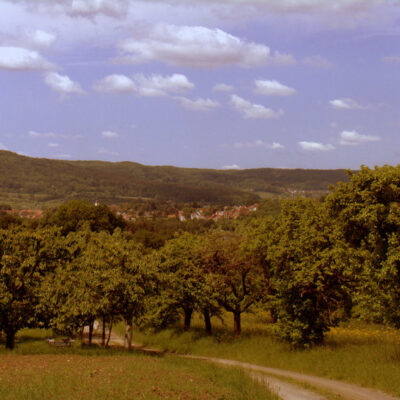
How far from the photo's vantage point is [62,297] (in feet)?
104

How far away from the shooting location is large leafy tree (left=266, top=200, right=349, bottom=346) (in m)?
31.4

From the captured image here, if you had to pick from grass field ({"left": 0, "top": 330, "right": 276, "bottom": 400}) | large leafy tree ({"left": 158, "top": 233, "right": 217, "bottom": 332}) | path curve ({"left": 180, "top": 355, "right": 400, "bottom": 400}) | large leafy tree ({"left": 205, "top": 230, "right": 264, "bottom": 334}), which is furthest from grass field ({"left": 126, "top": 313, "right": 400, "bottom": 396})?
grass field ({"left": 0, "top": 330, "right": 276, "bottom": 400})

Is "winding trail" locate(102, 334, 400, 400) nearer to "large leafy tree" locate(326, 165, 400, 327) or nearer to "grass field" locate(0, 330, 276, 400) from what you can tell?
"grass field" locate(0, 330, 276, 400)

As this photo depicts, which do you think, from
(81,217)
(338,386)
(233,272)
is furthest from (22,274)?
(81,217)

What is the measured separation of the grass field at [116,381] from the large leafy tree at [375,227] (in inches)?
322

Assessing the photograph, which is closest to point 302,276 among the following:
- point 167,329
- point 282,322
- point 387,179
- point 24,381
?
point 282,322

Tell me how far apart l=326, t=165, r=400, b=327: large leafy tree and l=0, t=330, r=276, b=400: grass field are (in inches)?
322

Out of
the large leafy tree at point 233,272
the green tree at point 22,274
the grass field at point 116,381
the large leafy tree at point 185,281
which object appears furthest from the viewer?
the large leafy tree at point 233,272

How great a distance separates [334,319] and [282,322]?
3584mm

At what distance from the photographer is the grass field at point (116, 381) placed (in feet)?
56.8

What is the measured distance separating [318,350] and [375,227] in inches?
443

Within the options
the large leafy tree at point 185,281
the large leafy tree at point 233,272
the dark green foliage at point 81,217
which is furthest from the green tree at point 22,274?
the dark green foliage at point 81,217

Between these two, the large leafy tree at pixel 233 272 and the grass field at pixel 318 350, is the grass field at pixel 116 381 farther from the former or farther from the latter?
the large leafy tree at pixel 233 272

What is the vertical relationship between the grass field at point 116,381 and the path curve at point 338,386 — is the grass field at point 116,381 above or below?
above
